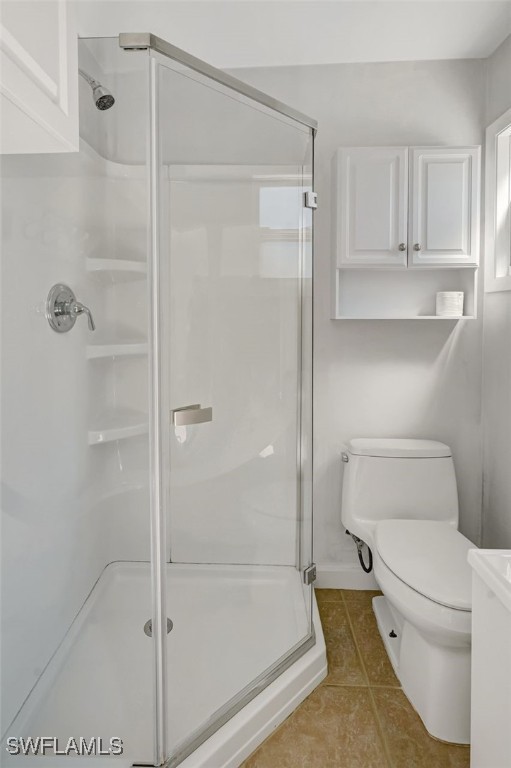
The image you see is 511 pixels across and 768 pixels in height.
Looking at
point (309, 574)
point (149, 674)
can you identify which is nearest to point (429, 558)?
point (309, 574)

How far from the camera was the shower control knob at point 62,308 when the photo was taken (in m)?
1.45

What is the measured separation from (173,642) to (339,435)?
1.30 meters

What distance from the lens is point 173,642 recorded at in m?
1.41

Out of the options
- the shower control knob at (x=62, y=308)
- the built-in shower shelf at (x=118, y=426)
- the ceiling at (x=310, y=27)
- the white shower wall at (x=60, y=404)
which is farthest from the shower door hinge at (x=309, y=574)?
the ceiling at (x=310, y=27)

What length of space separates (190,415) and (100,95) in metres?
0.84

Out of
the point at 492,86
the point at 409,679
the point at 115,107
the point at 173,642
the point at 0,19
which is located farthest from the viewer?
the point at 492,86

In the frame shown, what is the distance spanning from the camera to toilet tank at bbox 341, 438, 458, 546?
2.24 m

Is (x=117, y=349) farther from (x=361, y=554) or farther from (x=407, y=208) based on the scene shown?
(x=361, y=554)

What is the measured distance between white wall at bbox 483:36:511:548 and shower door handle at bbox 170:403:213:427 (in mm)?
1347

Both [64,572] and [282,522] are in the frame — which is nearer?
[64,572]

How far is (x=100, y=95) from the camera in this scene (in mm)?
1306

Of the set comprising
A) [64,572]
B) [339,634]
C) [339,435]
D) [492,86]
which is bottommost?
[339,634]

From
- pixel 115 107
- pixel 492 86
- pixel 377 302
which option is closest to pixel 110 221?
pixel 115 107

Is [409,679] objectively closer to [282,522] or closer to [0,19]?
[282,522]
